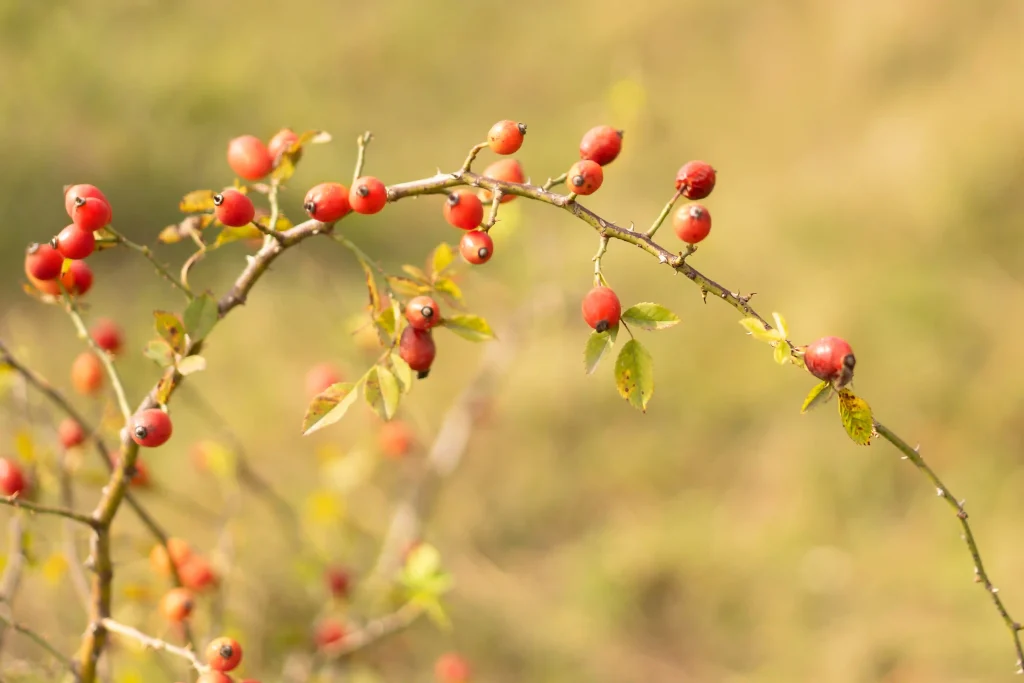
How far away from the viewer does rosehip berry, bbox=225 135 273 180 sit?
3.06 ft

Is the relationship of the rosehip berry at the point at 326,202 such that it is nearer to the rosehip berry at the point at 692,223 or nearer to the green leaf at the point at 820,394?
the rosehip berry at the point at 692,223

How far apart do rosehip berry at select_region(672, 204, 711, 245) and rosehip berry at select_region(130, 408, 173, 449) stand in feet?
1.74

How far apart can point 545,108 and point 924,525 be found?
2.55 metres

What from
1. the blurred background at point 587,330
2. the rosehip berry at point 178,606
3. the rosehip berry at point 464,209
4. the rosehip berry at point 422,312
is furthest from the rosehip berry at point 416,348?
the blurred background at point 587,330

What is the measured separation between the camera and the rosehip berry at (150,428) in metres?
0.78

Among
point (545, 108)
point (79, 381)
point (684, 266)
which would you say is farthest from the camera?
point (545, 108)

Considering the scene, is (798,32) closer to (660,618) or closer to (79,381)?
(660,618)

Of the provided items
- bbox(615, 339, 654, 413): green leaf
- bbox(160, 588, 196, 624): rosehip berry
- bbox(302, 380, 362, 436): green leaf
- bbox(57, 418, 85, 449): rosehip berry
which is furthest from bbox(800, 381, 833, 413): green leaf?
bbox(57, 418, 85, 449): rosehip berry

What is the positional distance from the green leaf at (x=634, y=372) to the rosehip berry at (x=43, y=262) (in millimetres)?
590

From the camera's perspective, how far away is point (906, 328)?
9.82ft

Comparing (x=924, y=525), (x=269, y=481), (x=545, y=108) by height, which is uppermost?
(x=545, y=108)

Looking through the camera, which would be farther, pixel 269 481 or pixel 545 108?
pixel 545 108

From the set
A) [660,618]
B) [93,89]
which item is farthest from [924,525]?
[93,89]

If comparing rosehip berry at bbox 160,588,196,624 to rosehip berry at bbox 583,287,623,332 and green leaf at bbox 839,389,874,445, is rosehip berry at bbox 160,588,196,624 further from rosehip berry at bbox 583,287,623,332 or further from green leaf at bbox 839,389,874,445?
green leaf at bbox 839,389,874,445
